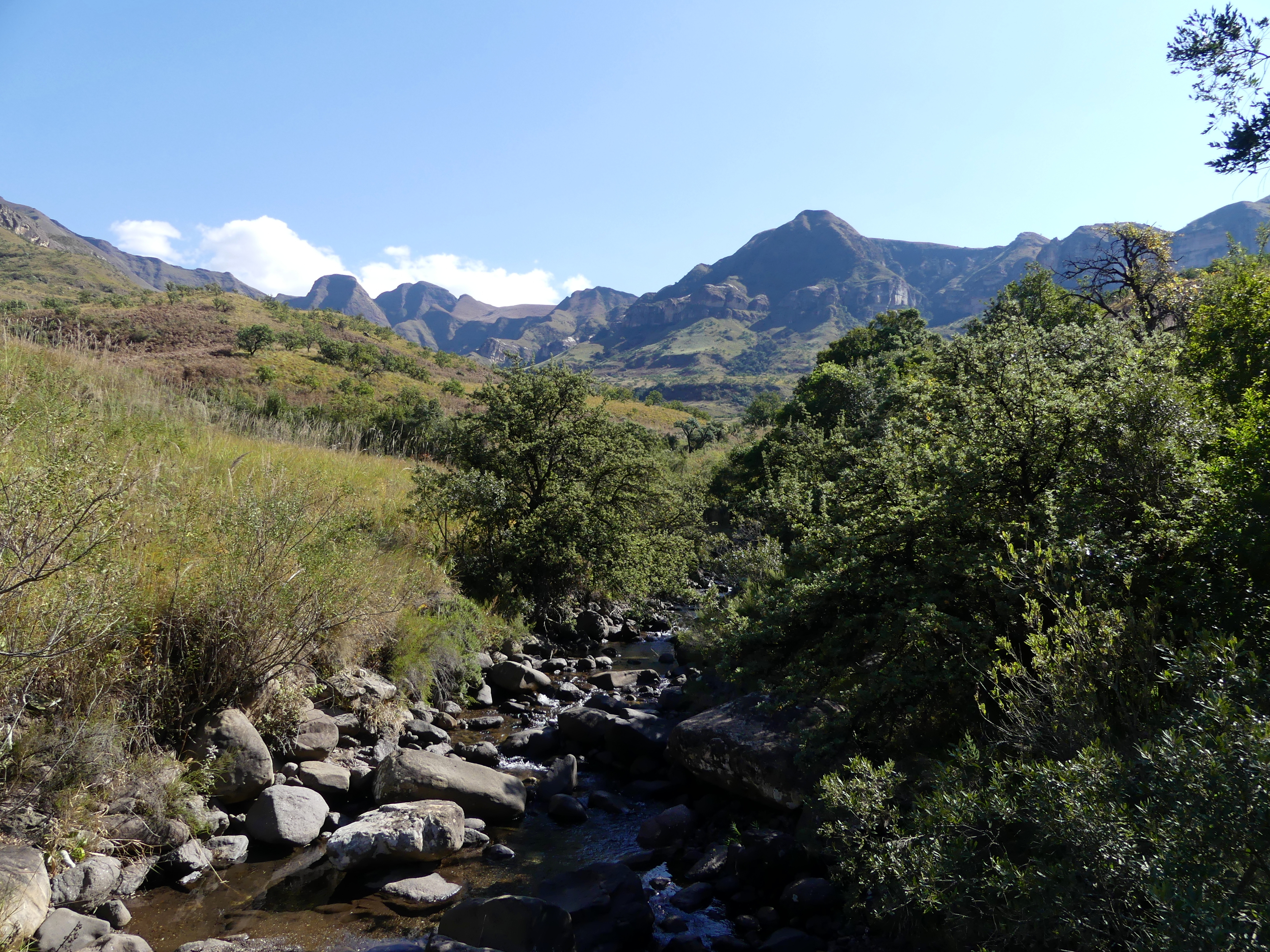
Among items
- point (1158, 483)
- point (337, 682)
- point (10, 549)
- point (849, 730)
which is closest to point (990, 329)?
point (1158, 483)

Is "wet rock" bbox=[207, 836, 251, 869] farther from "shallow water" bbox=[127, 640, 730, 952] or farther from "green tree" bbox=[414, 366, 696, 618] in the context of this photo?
"green tree" bbox=[414, 366, 696, 618]

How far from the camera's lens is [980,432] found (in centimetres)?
668

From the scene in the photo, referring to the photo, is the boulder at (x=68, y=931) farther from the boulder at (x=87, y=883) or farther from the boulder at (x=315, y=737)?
the boulder at (x=315, y=737)

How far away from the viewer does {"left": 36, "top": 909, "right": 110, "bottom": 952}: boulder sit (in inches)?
182

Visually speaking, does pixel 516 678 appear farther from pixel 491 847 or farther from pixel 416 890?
pixel 416 890

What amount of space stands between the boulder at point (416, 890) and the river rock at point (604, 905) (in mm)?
865

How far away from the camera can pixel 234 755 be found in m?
6.89

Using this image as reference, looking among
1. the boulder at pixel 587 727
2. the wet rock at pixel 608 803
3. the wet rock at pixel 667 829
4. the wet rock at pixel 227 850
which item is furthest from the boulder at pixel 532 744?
the wet rock at pixel 227 850

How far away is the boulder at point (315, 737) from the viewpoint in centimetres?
796

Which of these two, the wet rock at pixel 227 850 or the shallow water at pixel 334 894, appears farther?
the wet rock at pixel 227 850

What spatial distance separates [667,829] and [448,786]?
2546 mm

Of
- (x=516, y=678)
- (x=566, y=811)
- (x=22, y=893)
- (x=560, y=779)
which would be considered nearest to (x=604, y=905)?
(x=566, y=811)

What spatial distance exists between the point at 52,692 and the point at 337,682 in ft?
11.8

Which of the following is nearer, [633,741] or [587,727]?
[633,741]
